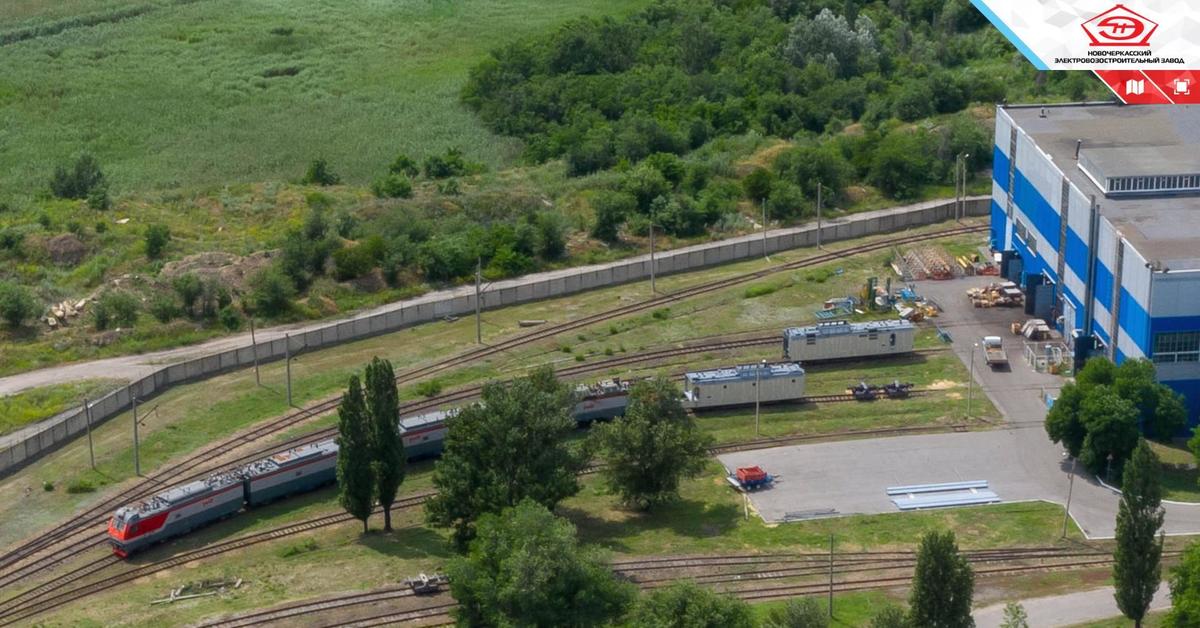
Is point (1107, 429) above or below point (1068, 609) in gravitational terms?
above

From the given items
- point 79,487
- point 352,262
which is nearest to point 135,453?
point 79,487

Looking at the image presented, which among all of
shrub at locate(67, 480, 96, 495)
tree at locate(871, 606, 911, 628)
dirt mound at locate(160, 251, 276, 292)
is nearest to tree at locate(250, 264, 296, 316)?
dirt mound at locate(160, 251, 276, 292)

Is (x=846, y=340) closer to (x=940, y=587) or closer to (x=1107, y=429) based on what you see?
(x=1107, y=429)

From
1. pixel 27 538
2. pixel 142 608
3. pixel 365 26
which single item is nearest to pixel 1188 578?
pixel 142 608

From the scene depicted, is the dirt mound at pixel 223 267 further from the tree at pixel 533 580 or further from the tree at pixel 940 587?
the tree at pixel 940 587

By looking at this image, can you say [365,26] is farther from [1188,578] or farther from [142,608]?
[1188,578]
